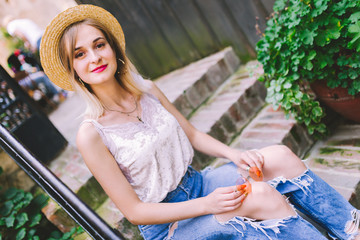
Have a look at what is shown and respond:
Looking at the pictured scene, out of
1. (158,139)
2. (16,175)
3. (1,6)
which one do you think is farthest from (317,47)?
(1,6)

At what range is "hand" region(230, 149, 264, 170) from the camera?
4.81 ft

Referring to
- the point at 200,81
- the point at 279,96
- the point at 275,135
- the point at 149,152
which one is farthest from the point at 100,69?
the point at 200,81

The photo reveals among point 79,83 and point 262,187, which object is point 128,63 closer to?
point 79,83

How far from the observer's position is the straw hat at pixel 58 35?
144 cm

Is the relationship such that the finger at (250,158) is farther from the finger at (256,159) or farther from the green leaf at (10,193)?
the green leaf at (10,193)

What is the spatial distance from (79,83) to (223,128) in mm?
1263

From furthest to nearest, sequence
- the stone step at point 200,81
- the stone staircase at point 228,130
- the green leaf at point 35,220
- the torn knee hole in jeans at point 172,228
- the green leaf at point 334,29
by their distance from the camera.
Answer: the stone step at point 200,81 < the green leaf at point 35,220 < the stone staircase at point 228,130 < the green leaf at point 334,29 < the torn knee hole in jeans at point 172,228

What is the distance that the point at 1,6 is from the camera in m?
9.60

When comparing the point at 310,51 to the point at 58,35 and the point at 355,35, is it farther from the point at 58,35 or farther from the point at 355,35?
the point at 58,35

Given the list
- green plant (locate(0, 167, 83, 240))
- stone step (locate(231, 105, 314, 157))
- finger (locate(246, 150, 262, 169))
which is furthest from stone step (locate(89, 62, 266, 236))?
finger (locate(246, 150, 262, 169))

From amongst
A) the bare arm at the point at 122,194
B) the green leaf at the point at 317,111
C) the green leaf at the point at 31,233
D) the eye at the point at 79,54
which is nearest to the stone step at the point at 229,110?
the green leaf at the point at 317,111

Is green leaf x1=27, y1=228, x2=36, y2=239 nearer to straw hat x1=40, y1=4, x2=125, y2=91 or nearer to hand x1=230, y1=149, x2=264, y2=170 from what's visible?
straw hat x1=40, y1=4, x2=125, y2=91

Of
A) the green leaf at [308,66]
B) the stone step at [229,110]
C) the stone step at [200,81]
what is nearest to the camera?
the green leaf at [308,66]

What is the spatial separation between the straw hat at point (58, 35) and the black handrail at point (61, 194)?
0.42 metres
